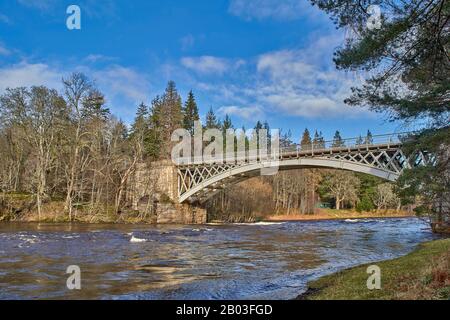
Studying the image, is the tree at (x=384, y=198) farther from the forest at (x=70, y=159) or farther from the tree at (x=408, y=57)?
the tree at (x=408, y=57)

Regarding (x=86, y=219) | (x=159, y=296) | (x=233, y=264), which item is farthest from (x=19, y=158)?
(x=159, y=296)

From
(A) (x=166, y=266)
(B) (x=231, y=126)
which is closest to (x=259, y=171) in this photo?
(A) (x=166, y=266)

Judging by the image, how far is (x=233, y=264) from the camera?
17.5 metres

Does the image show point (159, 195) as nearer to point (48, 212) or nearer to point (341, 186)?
point (48, 212)

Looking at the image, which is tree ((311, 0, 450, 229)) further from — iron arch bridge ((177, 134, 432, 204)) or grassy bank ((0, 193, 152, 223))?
grassy bank ((0, 193, 152, 223))

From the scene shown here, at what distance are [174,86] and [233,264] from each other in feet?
199

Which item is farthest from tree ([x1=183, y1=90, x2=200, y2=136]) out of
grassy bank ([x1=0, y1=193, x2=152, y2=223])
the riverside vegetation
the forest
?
grassy bank ([x1=0, y1=193, x2=152, y2=223])

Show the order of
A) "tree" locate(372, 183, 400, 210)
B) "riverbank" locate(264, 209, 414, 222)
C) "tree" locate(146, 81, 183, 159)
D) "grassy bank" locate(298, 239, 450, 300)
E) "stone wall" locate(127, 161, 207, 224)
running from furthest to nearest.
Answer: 1. "tree" locate(372, 183, 400, 210)
2. "riverbank" locate(264, 209, 414, 222)
3. "tree" locate(146, 81, 183, 159)
4. "stone wall" locate(127, 161, 207, 224)
5. "grassy bank" locate(298, 239, 450, 300)

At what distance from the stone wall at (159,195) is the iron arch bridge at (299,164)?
1.07 m

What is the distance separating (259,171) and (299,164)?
7284 mm

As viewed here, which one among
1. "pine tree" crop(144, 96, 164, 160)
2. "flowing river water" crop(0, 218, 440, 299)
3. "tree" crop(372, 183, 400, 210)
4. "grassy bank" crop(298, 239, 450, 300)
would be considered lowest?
"flowing river water" crop(0, 218, 440, 299)

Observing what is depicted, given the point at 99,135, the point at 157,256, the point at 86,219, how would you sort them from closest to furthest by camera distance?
the point at 157,256, the point at 86,219, the point at 99,135

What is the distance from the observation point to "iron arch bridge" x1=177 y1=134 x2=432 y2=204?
3309cm
